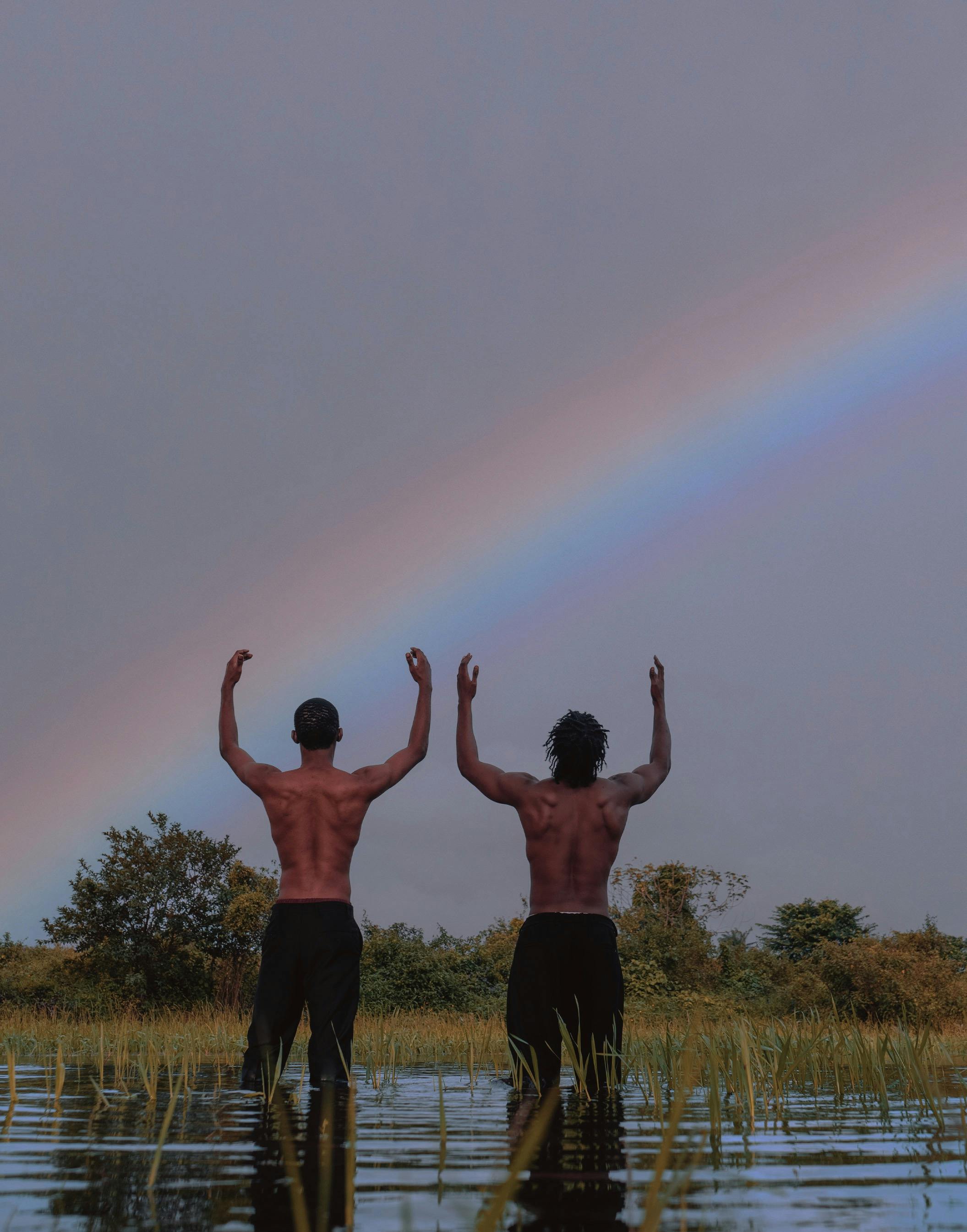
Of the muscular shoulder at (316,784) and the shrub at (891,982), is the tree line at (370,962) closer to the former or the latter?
the shrub at (891,982)

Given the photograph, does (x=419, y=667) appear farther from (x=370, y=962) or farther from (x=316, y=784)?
(x=370, y=962)

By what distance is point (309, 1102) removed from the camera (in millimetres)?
4676

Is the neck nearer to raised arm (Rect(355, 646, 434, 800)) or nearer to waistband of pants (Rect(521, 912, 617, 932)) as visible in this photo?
raised arm (Rect(355, 646, 434, 800))

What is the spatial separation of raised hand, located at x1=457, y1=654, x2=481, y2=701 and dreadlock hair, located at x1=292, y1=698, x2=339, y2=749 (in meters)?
0.77

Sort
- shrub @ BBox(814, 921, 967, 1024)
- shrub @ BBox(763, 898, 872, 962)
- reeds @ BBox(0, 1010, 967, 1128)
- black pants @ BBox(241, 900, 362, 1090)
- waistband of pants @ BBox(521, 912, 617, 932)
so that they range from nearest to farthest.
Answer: reeds @ BBox(0, 1010, 967, 1128) < black pants @ BBox(241, 900, 362, 1090) < waistband of pants @ BBox(521, 912, 617, 932) < shrub @ BBox(814, 921, 967, 1024) < shrub @ BBox(763, 898, 872, 962)

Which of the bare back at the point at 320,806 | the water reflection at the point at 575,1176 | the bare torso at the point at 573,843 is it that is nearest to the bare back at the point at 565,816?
the bare torso at the point at 573,843

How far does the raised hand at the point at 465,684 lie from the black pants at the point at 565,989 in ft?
4.47

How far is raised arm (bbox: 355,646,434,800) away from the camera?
A: 19.7ft

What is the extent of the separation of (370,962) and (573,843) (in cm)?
1724

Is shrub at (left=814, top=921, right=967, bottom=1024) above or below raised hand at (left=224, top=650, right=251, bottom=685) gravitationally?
below

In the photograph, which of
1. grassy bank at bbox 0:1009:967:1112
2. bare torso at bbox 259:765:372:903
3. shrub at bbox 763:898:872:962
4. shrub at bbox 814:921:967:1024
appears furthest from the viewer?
shrub at bbox 763:898:872:962

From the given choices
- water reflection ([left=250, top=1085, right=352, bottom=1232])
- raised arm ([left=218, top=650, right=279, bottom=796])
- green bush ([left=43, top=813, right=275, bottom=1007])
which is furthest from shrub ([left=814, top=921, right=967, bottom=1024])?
water reflection ([left=250, top=1085, right=352, bottom=1232])

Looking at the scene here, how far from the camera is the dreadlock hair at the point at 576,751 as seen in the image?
6.11 m

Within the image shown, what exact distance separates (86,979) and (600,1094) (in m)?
19.8
